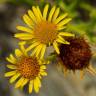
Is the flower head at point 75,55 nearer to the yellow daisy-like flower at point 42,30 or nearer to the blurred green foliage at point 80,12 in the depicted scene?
the yellow daisy-like flower at point 42,30

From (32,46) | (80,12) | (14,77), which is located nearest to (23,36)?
(32,46)

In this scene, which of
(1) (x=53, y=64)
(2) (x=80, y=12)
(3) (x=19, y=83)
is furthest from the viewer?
(2) (x=80, y=12)

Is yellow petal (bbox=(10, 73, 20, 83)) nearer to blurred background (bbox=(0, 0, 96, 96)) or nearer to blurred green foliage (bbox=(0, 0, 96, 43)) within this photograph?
blurred green foliage (bbox=(0, 0, 96, 43))

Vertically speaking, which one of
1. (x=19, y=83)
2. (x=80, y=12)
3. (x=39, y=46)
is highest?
(x=80, y=12)

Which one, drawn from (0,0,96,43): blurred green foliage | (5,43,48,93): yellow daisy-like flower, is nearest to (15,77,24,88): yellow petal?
(5,43,48,93): yellow daisy-like flower

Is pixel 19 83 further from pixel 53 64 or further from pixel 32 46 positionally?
pixel 53 64

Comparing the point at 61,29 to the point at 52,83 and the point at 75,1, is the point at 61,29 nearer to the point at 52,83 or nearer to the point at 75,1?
the point at 75,1

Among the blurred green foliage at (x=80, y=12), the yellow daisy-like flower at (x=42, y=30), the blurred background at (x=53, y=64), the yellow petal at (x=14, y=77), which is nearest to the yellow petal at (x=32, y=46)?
the yellow daisy-like flower at (x=42, y=30)

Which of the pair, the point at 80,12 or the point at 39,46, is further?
the point at 80,12
